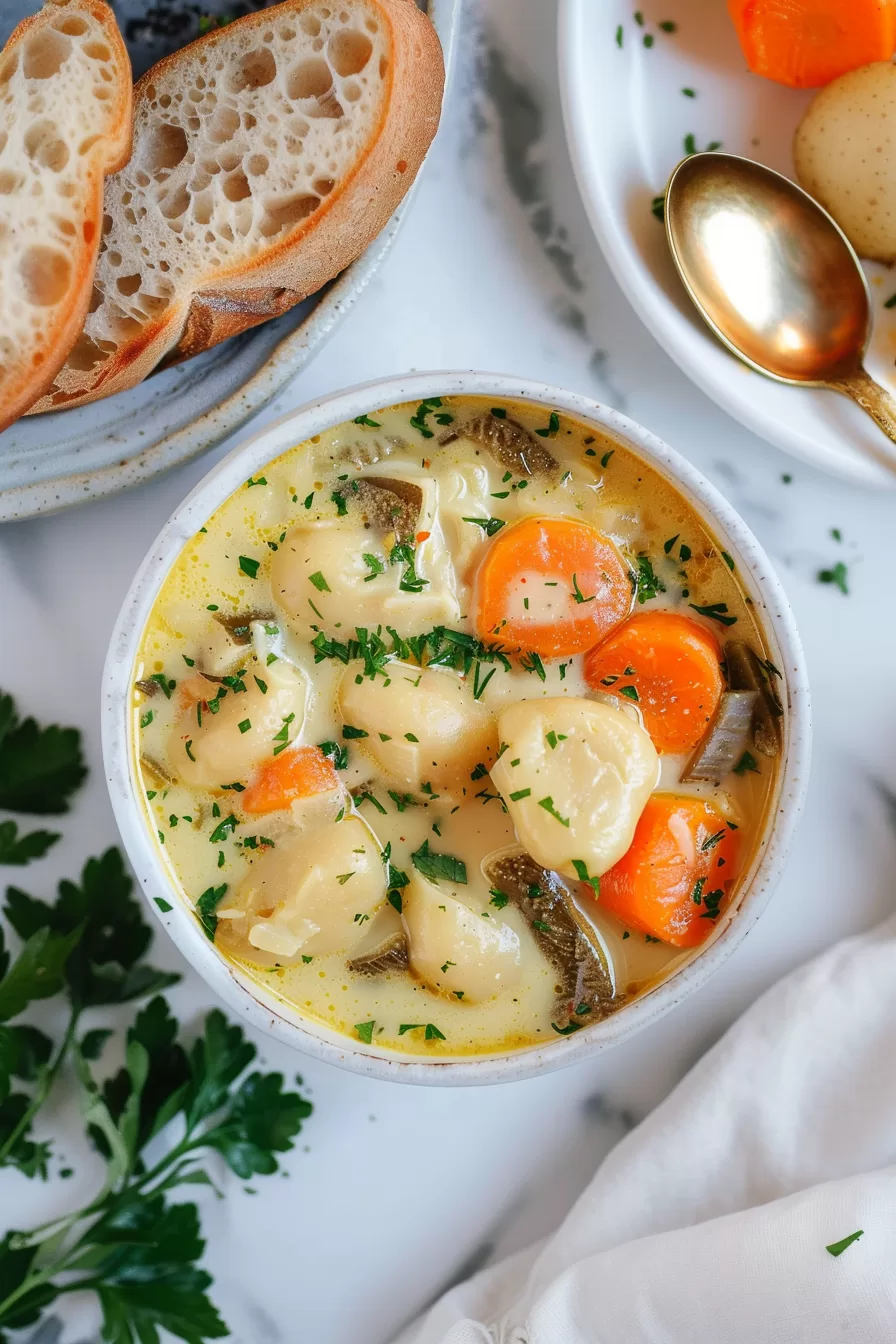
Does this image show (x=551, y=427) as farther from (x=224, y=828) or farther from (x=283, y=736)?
(x=224, y=828)

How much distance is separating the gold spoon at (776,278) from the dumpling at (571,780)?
63 cm

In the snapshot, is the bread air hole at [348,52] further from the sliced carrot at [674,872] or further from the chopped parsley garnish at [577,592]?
the sliced carrot at [674,872]

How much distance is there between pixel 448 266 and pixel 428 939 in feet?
3.20

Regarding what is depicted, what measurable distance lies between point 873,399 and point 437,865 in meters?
0.93

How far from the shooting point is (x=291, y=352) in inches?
56.1

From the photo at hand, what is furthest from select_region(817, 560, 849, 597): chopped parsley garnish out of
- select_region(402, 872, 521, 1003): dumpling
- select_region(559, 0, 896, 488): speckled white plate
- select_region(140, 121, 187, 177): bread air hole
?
select_region(140, 121, 187, 177): bread air hole

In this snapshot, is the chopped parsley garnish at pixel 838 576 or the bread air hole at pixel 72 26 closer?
the bread air hole at pixel 72 26

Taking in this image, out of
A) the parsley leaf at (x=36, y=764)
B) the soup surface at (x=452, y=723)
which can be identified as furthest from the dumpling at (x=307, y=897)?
the parsley leaf at (x=36, y=764)

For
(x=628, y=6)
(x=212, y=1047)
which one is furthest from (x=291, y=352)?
(x=212, y=1047)

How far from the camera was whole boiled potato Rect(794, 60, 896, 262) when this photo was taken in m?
1.53

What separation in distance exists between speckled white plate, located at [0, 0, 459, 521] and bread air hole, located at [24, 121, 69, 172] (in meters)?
0.22

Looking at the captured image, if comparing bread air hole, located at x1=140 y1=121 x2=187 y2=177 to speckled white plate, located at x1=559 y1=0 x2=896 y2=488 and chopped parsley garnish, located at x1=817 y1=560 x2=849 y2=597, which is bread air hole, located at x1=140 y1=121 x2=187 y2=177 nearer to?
speckled white plate, located at x1=559 y1=0 x2=896 y2=488

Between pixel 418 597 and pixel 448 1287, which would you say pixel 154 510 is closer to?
pixel 418 597

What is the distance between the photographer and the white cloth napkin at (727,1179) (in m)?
1.54
